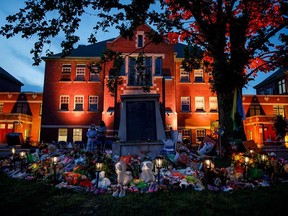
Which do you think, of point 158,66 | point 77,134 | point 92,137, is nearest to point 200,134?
point 158,66

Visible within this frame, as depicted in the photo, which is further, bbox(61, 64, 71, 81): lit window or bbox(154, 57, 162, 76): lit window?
bbox(61, 64, 71, 81): lit window

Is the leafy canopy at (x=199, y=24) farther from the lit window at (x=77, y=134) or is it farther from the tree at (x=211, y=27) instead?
the lit window at (x=77, y=134)

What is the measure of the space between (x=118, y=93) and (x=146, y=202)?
71.4ft

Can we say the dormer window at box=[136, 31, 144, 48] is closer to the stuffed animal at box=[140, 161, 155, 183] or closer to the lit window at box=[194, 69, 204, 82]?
the lit window at box=[194, 69, 204, 82]

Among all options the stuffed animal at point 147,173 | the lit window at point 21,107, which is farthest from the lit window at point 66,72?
the stuffed animal at point 147,173

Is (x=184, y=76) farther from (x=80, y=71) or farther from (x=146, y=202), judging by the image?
(x=146, y=202)

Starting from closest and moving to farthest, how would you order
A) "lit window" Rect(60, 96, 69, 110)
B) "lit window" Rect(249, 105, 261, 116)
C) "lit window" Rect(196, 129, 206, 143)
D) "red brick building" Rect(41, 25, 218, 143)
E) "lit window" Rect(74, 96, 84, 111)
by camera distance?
1. "red brick building" Rect(41, 25, 218, 143)
2. "lit window" Rect(60, 96, 69, 110)
3. "lit window" Rect(74, 96, 84, 111)
4. "lit window" Rect(196, 129, 206, 143)
5. "lit window" Rect(249, 105, 261, 116)

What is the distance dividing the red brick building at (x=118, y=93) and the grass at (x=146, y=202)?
19.4 metres

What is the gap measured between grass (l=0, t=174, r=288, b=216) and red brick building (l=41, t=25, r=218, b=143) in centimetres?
1941

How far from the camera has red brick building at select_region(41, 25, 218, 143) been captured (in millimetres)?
26484

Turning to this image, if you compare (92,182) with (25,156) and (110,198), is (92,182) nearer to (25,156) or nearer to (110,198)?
(110,198)

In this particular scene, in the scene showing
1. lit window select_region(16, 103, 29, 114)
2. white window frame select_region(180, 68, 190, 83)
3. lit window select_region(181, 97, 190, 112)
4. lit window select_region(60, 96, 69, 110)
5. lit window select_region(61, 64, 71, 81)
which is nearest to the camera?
lit window select_region(60, 96, 69, 110)

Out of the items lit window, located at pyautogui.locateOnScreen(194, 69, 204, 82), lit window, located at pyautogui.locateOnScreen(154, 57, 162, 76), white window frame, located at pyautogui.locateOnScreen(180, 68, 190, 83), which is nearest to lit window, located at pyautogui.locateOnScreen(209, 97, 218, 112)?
lit window, located at pyautogui.locateOnScreen(194, 69, 204, 82)

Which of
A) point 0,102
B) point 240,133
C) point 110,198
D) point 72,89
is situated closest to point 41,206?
point 110,198
